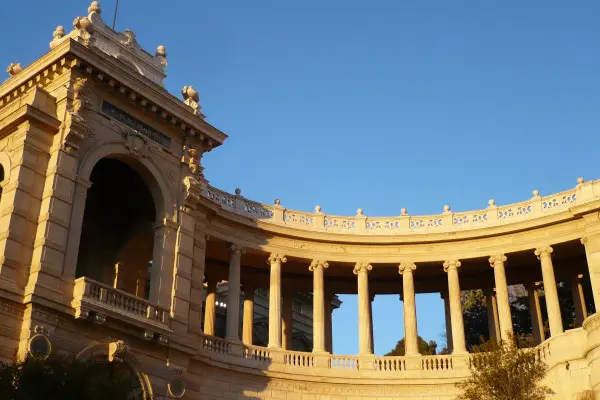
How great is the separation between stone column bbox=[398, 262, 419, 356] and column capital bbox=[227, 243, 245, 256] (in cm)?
1014

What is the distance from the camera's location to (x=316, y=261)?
1955 inches

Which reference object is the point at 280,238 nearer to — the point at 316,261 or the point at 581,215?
the point at 316,261

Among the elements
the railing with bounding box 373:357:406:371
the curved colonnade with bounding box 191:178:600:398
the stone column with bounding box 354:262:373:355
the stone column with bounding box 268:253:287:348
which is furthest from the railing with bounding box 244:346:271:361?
the railing with bounding box 373:357:406:371

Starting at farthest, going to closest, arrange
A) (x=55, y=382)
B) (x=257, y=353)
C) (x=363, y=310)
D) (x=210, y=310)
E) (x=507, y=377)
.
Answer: (x=210, y=310) → (x=363, y=310) → (x=257, y=353) → (x=507, y=377) → (x=55, y=382)

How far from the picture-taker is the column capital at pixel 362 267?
164 feet

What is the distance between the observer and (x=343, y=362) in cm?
4638

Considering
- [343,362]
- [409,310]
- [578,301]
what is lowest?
[343,362]

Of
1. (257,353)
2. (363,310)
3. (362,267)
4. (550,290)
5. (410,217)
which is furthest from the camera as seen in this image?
(410,217)

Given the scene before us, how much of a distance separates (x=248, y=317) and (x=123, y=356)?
16.1 m

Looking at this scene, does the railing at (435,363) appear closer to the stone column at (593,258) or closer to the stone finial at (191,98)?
the stone column at (593,258)

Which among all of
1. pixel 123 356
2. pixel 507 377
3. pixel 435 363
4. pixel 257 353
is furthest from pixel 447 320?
pixel 123 356

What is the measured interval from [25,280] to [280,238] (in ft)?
62.5

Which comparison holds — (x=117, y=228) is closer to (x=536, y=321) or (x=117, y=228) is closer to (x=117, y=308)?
(x=117, y=308)

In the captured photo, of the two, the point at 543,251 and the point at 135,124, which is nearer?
the point at 135,124
